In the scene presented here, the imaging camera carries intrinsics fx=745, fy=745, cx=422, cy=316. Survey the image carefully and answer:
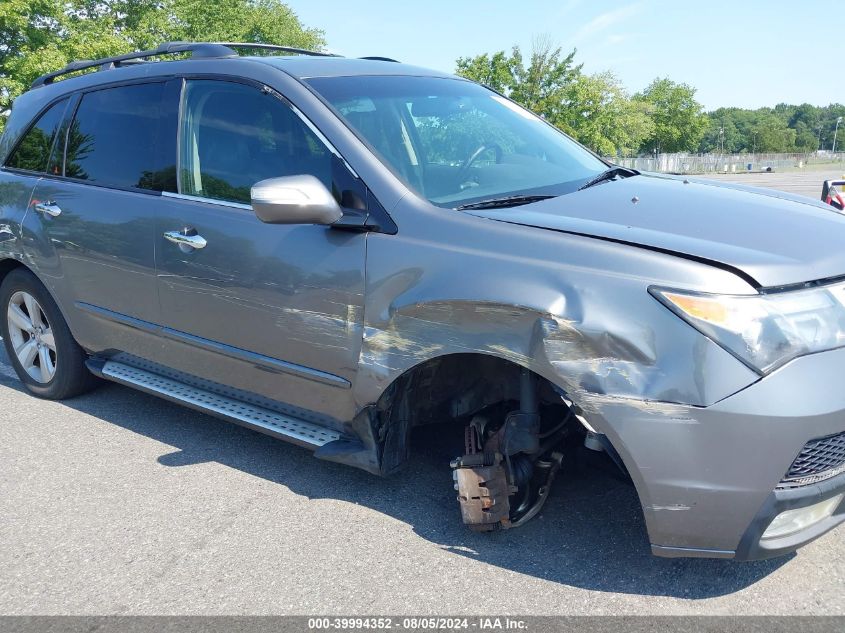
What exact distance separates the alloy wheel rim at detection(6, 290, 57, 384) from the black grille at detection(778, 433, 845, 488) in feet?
12.9

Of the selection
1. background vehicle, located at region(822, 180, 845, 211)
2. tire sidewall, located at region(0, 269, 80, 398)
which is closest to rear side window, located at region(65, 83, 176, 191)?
tire sidewall, located at region(0, 269, 80, 398)

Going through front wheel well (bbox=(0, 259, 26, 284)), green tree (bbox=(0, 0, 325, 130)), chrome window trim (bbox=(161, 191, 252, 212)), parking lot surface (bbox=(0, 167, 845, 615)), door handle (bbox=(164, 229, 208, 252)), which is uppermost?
green tree (bbox=(0, 0, 325, 130))

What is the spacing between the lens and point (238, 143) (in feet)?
10.9

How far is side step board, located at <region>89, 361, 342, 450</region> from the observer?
10.2 feet

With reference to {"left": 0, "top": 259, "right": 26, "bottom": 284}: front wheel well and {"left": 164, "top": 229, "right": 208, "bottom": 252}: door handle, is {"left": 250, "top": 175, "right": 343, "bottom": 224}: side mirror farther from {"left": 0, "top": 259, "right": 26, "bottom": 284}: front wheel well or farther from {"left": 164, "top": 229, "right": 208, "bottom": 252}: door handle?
{"left": 0, "top": 259, "right": 26, "bottom": 284}: front wheel well

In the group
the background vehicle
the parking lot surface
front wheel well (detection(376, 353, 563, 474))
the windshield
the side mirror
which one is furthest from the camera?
the background vehicle

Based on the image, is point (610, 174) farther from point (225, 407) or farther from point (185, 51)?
point (185, 51)

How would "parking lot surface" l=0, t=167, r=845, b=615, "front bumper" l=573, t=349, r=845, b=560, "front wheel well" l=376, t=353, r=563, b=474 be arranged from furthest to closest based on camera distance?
1. "front wheel well" l=376, t=353, r=563, b=474
2. "parking lot surface" l=0, t=167, r=845, b=615
3. "front bumper" l=573, t=349, r=845, b=560

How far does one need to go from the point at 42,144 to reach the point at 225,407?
214 cm

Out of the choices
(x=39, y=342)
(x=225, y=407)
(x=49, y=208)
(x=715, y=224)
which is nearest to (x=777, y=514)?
(x=715, y=224)

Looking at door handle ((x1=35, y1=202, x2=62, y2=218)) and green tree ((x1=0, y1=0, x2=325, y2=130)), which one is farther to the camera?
green tree ((x1=0, y1=0, x2=325, y2=130))

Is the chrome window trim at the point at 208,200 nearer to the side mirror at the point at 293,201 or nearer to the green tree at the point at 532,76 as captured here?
the side mirror at the point at 293,201

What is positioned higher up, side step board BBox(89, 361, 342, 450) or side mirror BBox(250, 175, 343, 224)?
side mirror BBox(250, 175, 343, 224)

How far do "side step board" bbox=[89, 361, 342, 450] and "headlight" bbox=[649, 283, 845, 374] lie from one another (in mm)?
1527
